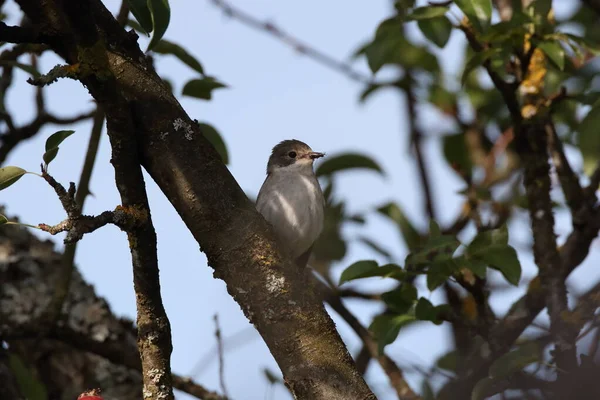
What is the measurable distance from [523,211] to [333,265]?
53.9 inches

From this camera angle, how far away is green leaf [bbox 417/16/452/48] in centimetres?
424

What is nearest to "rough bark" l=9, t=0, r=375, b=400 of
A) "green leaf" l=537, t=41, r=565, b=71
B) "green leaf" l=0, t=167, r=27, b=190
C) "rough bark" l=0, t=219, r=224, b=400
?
"green leaf" l=0, t=167, r=27, b=190

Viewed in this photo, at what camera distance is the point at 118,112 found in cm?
276

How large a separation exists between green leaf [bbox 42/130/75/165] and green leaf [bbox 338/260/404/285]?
152 cm

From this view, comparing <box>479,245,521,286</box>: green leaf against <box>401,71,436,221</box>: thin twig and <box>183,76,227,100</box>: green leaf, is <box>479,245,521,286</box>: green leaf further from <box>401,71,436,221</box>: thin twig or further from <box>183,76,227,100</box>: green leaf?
<box>401,71,436,221</box>: thin twig

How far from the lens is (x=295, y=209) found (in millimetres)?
5863

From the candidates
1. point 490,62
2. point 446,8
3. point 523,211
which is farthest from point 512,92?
point 523,211

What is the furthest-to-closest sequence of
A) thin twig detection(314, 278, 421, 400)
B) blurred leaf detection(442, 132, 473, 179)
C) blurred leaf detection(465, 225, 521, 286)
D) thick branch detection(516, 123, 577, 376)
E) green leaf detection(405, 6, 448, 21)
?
blurred leaf detection(442, 132, 473, 179)
thin twig detection(314, 278, 421, 400)
thick branch detection(516, 123, 577, 376)
green leaf detection(405, 6, 448, 21)
blurred leaf detection(465, 225, 521, 286)

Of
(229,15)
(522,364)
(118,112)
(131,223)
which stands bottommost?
(522,364)

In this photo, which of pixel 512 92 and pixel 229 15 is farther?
pixel 229 15

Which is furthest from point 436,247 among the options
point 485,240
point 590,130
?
point 590,130

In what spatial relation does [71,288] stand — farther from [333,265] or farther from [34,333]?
[333,265]

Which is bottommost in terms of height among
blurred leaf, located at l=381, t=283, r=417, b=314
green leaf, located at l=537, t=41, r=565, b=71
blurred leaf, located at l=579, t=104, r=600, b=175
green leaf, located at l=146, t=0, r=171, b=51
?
blurred leaf, located at l=381, t=283, r=417, b=314

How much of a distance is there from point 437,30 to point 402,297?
1.32 m
